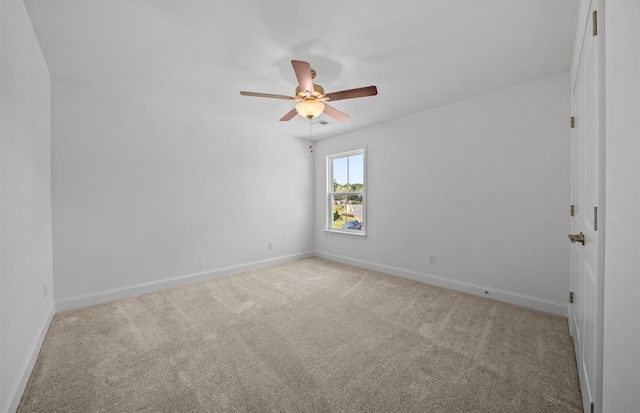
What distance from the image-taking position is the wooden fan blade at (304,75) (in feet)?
6.50

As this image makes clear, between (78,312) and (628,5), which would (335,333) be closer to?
(628,5)

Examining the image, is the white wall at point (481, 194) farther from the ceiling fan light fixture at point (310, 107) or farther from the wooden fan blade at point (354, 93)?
the ceiling fan light fixture at point (310, 107)

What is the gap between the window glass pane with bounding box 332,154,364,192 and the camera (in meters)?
4.77

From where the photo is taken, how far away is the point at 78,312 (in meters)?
2.82

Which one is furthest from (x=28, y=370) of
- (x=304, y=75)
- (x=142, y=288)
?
(x=304, y=75)

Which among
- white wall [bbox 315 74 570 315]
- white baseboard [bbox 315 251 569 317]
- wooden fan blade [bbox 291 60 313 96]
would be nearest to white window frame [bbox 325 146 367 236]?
white wall [bbox 315 74 570 315]

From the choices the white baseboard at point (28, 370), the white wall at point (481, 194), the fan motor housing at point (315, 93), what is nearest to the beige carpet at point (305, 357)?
the white baseboard at point (28, 370)

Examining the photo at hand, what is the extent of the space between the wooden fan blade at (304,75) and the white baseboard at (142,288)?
3.03 m

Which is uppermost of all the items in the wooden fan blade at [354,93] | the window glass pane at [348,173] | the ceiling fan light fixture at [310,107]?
the wooden fan blade at [354,93]

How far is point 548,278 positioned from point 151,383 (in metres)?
3.70

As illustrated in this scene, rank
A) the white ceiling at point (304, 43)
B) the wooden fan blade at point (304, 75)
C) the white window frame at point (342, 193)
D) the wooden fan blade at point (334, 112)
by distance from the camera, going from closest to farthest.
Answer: the white ceiling at point (304, 43), the wooden fan blade at point (304, 75), the wooden fan blade at point (334, 112), the white window frame at point (342, 193)

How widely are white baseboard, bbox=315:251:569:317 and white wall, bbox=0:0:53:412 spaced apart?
12.9 ft

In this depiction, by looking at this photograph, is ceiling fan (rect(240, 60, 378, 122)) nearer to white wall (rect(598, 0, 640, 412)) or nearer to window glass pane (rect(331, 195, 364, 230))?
white wall (rect(598, 0, 640, 412))

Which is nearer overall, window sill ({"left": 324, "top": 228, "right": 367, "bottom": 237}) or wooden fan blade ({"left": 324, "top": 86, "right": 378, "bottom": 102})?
wooden fan blade ({"left": 324, "top": 86, "right": 378, "bottom": 102})
